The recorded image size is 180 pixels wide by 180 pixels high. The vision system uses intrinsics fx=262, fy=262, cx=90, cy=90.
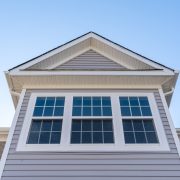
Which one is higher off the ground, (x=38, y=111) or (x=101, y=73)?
(x=101, y=73)

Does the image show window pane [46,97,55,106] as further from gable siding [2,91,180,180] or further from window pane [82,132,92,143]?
gable siding [2,91,180,180]

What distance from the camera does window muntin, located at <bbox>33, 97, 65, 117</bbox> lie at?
6.92 metres

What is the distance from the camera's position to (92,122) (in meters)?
6.68

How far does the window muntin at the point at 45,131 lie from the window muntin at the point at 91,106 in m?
0.61

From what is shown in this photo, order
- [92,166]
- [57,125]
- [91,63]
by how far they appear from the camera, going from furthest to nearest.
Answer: [91,63] → [57,125] → [92,166]

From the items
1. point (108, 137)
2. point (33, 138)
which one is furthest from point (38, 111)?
point (108, 137)

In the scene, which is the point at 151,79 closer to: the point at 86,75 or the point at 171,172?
the point at 86,75

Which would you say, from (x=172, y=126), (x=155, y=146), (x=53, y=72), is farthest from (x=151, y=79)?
(x=53, y=72)

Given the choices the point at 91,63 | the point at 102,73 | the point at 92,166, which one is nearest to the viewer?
the point at 92,166

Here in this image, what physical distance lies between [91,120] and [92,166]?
55.5 inches

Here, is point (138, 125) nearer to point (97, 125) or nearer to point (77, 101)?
point (97, 125)

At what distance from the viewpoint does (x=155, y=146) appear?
6.04 meters

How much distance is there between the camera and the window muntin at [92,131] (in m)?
6.21

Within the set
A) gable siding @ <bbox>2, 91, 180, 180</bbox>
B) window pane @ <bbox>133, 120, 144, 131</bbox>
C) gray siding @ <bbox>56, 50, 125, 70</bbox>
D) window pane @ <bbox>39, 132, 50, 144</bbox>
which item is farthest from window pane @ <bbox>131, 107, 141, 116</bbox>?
window pane @ <bbox>39, 132, 50, 144</bbox>
